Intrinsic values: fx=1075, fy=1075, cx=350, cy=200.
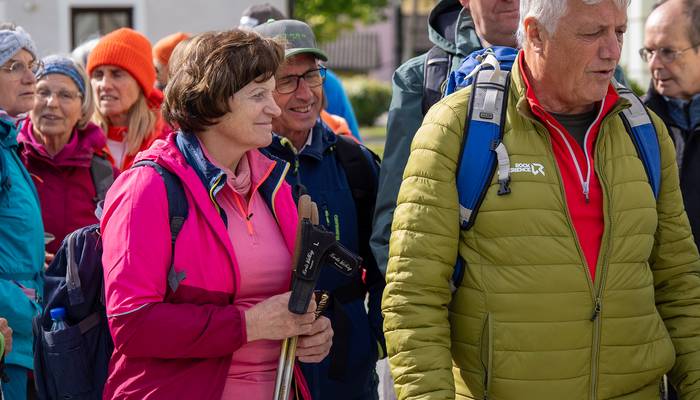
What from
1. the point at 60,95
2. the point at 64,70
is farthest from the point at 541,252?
the point at 64,70

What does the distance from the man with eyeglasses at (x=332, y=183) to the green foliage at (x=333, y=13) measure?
20.5 metres

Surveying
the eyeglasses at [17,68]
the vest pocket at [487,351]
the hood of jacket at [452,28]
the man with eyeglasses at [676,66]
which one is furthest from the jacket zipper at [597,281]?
the eyeglasses at [17,68]

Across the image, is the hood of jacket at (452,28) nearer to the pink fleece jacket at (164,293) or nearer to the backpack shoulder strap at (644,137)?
the backpack shoulder strap at (644,137)

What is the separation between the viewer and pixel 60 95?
5.65 metres

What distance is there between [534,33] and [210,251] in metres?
1.19

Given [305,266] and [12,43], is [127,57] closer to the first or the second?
[12,43]

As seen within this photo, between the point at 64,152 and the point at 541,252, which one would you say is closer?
the point at 541,252

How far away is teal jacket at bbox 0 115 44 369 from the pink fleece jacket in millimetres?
1244

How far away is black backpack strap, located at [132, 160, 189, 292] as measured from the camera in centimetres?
317

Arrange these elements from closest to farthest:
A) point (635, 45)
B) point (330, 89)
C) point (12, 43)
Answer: point (12, 43) < point (330, 89) < point (635, 45)

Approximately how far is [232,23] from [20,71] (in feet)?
45.9

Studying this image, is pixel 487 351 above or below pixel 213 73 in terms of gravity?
below

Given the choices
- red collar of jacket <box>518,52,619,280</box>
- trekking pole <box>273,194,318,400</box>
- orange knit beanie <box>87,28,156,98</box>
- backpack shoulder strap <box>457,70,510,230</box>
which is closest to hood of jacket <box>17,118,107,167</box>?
orange knit beanie <box>87,28,156,98</box>

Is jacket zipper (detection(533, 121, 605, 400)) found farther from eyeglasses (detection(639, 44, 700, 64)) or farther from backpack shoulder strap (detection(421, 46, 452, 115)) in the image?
eyeglasses (detection(639, 44, 700, 64))
